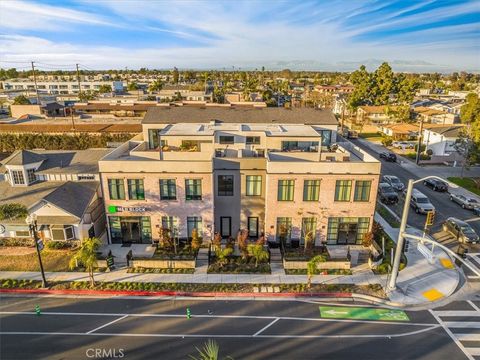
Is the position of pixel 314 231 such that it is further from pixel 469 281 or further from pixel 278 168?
pixel 469 281

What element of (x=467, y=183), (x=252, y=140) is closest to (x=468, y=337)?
(x=252, y=140)

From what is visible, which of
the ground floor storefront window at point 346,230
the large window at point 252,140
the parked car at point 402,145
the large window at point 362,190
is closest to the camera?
the large window at point 362,190

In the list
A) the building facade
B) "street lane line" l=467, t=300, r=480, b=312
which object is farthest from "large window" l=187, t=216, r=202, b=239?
"street lane line" l=467, t=300, r=480, b=312

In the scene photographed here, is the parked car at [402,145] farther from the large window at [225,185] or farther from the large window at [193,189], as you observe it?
the large window at [193,189]

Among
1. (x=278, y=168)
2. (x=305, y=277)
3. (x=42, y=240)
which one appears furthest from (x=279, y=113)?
(x=42, y=240)

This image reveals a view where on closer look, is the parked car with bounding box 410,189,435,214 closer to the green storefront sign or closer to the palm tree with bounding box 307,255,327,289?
the green storefront sign

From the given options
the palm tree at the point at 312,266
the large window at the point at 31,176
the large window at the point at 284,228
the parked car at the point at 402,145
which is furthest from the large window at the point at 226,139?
the parked car at the point at 402,145
